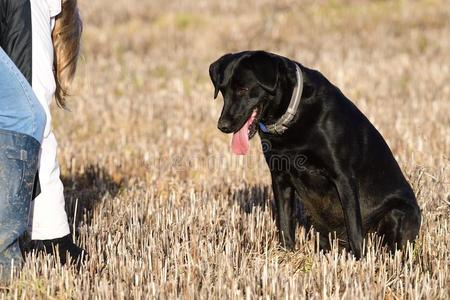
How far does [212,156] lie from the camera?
7.48 metres

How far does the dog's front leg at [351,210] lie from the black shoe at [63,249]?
1.58 meters

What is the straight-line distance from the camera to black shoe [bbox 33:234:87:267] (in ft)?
14.1

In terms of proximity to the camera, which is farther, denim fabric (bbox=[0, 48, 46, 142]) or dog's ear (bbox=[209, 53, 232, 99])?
dog's ear (bbox=[209, 53, 232, 99])

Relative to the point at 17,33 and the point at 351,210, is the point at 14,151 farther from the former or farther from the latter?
the point at 351,210

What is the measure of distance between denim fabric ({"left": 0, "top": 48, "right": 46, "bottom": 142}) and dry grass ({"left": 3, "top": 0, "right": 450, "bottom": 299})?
750mm

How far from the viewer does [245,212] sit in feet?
18.5

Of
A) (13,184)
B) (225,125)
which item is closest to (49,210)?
(13,184)

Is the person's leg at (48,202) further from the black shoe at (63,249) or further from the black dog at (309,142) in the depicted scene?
the black dog at (309,142)

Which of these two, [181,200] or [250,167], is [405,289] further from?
[250,167]

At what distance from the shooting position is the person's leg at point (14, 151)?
397cm

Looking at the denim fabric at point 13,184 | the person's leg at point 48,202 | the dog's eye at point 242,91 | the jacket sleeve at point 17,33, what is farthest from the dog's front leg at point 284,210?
the jacket sleeve at point 17,33

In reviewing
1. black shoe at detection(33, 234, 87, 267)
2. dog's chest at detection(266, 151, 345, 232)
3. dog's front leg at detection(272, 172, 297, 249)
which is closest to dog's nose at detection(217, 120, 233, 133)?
dog's chest at detection(266, 151, 345, 232)

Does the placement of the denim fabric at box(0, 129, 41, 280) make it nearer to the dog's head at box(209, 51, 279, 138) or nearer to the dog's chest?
the dog's head at box(209, 51, 279, 138)

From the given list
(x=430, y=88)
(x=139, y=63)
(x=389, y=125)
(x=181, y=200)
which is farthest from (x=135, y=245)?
(x=139, y=63)
